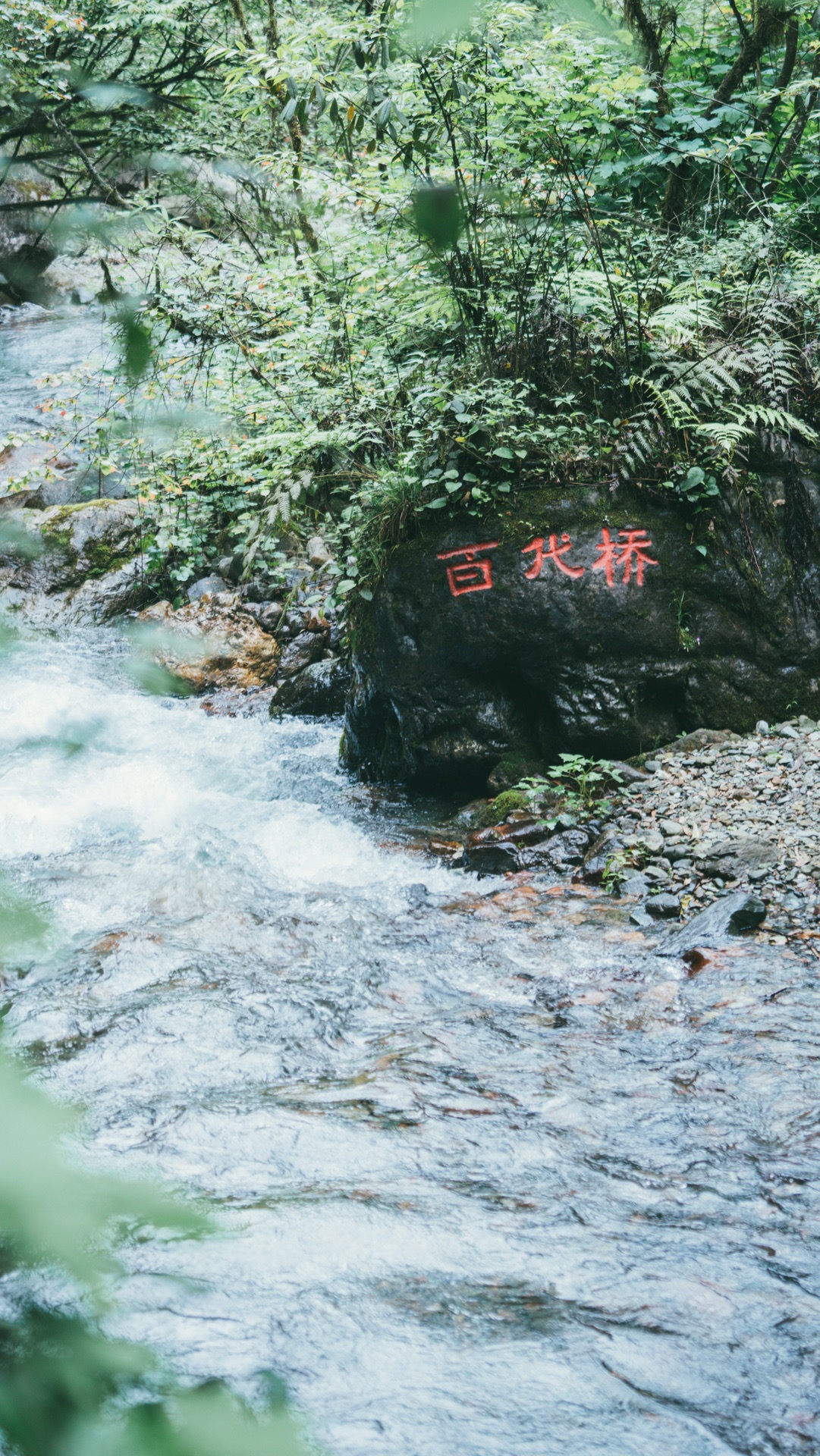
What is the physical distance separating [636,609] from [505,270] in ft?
8.40

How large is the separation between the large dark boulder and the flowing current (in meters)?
1.53

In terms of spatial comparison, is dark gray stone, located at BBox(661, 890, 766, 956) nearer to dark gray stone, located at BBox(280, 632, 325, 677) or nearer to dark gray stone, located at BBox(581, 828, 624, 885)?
dark gray stone, located at BBox(581, 828, 624, 885)

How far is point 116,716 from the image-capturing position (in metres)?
1.64

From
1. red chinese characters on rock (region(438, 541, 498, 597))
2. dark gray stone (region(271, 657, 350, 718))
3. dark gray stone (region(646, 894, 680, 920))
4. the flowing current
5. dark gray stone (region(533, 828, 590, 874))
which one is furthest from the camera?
dark gray stone (region(271, 657, 350, 718))

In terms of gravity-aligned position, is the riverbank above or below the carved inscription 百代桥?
below

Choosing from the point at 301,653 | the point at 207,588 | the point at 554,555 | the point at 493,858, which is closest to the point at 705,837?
the point at 493,858

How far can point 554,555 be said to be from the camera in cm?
610

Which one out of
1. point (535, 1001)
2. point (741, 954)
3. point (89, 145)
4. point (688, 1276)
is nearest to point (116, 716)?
point (89, 145)

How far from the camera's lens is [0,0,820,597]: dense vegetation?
19.3 ft

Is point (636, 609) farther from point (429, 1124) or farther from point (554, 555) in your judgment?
point (429, 1124)

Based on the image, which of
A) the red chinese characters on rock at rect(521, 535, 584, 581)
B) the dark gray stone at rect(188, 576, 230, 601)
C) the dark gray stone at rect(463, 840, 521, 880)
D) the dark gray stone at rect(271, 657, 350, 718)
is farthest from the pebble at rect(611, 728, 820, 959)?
the dark gray stone at rect(188, 576, 230, 601)

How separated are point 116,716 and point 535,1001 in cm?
293

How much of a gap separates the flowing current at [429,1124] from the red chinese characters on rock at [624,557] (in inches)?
84.5

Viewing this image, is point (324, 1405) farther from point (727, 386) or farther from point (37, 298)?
point (727, 386)
